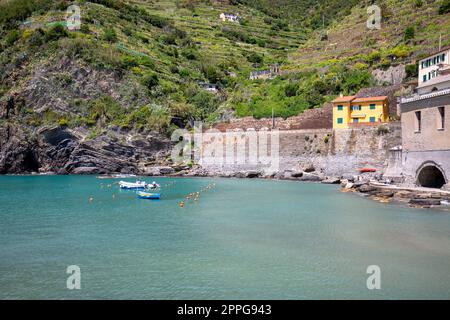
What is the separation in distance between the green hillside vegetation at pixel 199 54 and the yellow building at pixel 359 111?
8.10 m

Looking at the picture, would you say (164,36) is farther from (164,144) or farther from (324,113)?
(324,113)

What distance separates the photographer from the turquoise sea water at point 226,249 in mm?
13055

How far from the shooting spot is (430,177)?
32188 millimetres

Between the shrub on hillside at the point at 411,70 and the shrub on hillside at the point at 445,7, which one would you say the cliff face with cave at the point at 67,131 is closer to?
the shrub on hillside at the point at 411,70

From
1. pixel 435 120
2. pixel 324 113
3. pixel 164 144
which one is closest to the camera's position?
pixel 435 120

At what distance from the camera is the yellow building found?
4809cm

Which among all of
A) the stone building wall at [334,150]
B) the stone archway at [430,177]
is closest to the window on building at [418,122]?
the stone archway at [430,177]

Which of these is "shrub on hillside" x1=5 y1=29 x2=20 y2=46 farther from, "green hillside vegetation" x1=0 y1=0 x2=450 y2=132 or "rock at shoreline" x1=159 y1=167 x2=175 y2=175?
"rock at shoreline" x1=159 y1=167 x2=175 y2=175

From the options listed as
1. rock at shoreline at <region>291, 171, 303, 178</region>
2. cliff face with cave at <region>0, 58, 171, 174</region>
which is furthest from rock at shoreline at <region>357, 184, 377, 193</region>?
cliff face with cave at <region>0, 58, 171, 174</region>

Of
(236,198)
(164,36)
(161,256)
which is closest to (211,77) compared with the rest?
(164,36)

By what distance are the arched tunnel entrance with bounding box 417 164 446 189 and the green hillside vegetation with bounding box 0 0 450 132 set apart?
79.4 feet

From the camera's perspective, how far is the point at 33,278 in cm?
1398

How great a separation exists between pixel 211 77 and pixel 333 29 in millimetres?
24782

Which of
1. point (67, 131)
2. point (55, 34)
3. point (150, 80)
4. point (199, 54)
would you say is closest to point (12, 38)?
point (55, 34)
